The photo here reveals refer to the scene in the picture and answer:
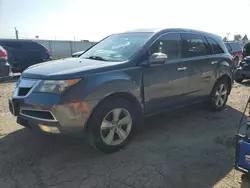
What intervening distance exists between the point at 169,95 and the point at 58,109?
1.96 m

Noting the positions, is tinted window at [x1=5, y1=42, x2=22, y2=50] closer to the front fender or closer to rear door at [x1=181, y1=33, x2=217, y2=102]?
rear door at [x1=181, y1=33, x2=217, y2=102]

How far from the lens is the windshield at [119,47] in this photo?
3.96 m

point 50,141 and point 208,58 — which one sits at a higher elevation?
point 208,58

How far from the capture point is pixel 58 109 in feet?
10.1

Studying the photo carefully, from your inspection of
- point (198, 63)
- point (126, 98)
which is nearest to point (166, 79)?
point (126, 98)

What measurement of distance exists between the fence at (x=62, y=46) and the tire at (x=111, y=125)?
24.6m

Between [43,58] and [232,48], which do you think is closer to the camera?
[43,58]

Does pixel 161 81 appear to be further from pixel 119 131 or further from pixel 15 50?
pixel 15 50

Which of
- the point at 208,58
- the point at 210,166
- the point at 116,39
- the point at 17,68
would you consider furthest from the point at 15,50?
the point at 210,166

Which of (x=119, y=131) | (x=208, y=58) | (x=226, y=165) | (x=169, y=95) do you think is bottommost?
(x=226, y=165)

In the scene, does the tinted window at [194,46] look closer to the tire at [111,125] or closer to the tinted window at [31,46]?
the tire at [111,125]

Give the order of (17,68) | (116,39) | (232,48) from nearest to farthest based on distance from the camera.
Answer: (116,39), (17,68), (232,48)

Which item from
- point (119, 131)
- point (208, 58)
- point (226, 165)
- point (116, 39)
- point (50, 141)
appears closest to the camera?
point (226, 165)

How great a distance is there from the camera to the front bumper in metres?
3.09
